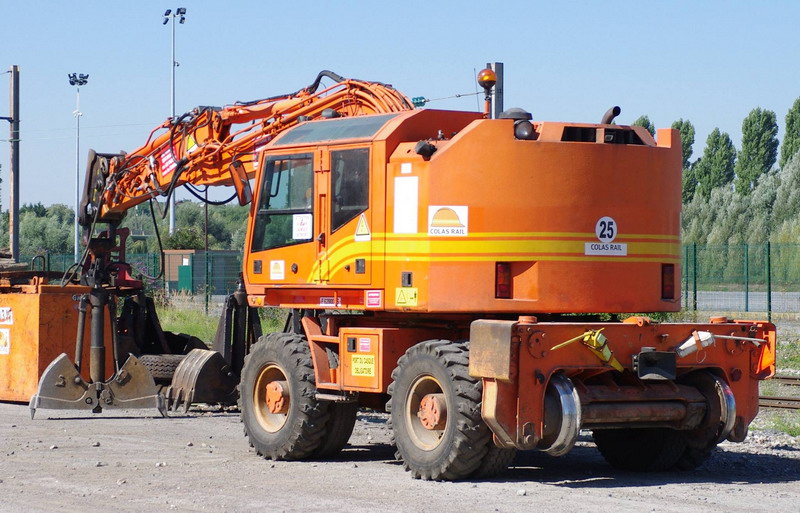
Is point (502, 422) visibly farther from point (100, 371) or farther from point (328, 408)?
point (100, 371)

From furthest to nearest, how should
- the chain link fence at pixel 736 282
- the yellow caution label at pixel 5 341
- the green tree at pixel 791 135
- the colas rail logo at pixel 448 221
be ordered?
the green tree at pixel 791 135
the chain link fence at pixel 736 282
the yellow caution label at pixel 5 341
the colas rail logo at pixel 448 221

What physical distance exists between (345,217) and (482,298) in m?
1.56

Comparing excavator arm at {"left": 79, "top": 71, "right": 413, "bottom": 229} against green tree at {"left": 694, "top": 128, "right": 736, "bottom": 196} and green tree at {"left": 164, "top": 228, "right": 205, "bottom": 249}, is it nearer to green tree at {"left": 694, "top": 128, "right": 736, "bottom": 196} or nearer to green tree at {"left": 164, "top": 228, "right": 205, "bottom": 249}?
green tree at {"left": 164, "top": 228, "right": 205, "bottom": 249}

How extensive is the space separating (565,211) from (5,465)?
541cm

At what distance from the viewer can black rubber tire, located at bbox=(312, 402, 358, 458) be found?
39.2ft

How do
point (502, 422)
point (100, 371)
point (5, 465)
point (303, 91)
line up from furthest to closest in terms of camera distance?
point (100, 371) → point (303, 91) → point (5, 465) → point (502, 422)

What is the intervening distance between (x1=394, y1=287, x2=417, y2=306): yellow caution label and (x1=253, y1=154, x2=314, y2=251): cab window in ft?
4.01

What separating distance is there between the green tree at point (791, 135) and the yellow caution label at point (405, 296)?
218ft

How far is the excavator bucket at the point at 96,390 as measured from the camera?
15.3 metres

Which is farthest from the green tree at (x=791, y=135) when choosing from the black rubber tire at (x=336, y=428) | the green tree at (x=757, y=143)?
the black rubber tire at (x=336, y=428)

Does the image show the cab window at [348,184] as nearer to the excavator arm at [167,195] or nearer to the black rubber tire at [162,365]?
the excavator arm at [167,195]

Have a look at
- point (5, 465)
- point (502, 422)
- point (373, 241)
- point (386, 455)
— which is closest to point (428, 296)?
point (373, 241)

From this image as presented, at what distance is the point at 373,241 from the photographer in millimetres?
11188

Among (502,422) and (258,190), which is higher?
(258,190)
